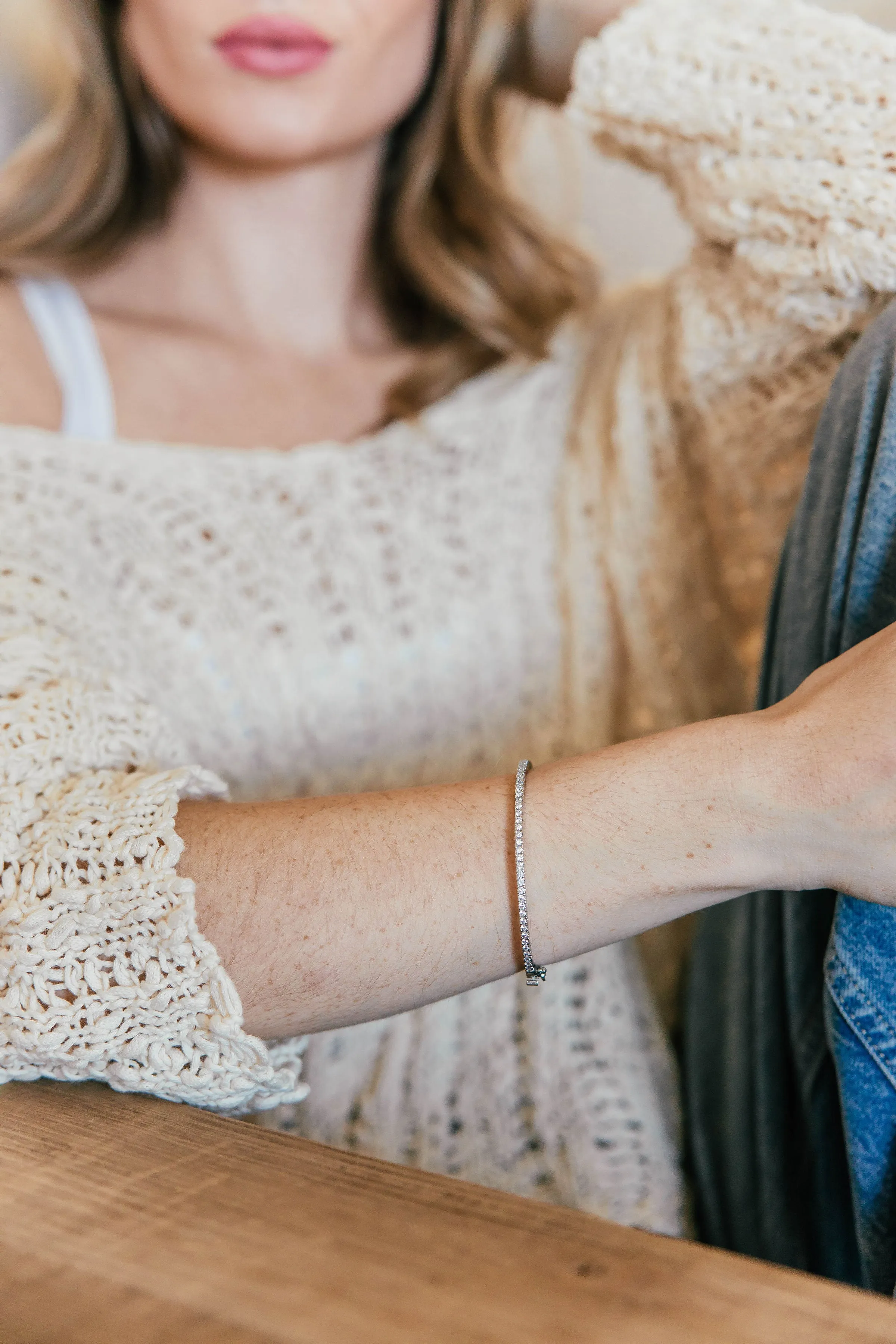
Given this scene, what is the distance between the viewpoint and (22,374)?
839 mm

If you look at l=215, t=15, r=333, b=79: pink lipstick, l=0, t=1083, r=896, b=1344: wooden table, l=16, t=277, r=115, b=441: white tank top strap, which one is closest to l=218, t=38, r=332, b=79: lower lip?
l=215, t=15, r=333, b=79: pink lipstick

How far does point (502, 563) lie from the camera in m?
0.92

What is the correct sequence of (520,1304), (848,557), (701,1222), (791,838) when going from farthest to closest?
(701,1222) < (848,557) < (791,838) < (520,1304)

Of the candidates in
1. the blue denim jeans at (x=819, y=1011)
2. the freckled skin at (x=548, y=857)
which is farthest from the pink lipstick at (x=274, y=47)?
the freckled skin at (x=548, y=857)

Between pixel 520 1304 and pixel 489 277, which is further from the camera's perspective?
pixel 489 277

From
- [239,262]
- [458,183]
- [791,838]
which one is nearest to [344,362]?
[239,262]

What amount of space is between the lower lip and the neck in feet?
0.38

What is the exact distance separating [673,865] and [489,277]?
784 millimetres

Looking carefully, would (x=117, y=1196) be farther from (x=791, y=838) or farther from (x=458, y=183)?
(x=458, y=183)

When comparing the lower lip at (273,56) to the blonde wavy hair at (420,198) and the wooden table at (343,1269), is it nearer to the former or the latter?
the blonde wavy hair at (420,198)

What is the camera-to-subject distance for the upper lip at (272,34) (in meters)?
0.83

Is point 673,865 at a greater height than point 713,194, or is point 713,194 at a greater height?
point 713,194

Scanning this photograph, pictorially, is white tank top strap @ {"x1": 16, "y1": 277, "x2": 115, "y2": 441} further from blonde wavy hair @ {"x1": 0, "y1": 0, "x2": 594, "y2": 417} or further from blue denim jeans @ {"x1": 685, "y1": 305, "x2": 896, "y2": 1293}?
blue denim jeans @ {"x1": 685, "y1": 305, "x2": 896, "y2": 1293}

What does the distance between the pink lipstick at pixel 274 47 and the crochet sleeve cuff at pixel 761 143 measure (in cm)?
21
